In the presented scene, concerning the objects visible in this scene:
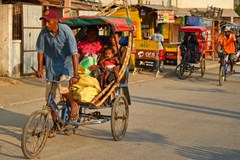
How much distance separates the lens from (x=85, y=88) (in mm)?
7227

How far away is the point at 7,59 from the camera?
14.8 m

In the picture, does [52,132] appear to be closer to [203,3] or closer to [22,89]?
[22,89]

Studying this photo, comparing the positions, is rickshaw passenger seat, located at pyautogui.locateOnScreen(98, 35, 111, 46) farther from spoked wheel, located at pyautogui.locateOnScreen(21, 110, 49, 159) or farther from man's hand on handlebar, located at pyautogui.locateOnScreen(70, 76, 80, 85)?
spoked wheel, located at pyautogui.locateOnScreen(21, 110, 49, 159)

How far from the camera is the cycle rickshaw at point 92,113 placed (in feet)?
20.9

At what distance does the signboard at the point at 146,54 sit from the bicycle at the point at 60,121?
10784 millimetres

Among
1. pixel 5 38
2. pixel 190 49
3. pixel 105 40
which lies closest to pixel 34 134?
pixel 105 40

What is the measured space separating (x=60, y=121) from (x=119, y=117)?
3.67 ft

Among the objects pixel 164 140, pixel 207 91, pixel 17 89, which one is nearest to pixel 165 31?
pixel 207 91

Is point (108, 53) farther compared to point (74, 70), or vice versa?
point (108, 53)

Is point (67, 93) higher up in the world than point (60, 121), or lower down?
higher up

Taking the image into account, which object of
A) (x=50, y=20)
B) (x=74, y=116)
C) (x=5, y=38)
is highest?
(x=50, y=20)

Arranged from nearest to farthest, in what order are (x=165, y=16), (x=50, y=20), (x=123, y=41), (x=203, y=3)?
(x=50, y=20) → (x=123, y=41) → (x=165, y=16) → (x=203, y=3)

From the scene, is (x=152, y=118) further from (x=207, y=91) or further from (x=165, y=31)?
(x=165, y=31)

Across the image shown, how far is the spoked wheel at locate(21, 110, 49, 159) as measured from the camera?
20.1 feet
